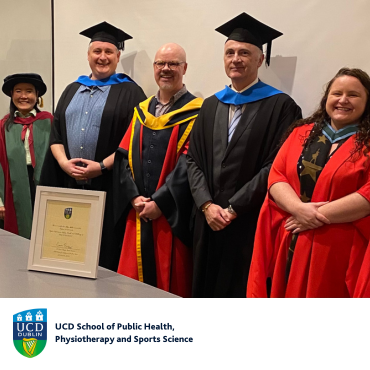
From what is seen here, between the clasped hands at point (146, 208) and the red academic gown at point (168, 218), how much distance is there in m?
0.03

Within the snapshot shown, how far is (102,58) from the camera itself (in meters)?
3.44

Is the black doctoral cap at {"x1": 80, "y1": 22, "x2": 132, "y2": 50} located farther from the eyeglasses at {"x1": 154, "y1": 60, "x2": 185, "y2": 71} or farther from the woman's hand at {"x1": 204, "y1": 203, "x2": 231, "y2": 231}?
the woman's hand at {"x1": 204, "y1": 203, "x2": 231, "y2": 231}

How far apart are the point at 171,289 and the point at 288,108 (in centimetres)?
121

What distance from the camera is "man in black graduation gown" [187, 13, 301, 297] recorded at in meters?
2.63

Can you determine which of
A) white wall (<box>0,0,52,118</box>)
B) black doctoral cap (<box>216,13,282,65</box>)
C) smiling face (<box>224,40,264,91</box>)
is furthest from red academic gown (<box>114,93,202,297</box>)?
white wall (<box>0,0,52,118</box>)

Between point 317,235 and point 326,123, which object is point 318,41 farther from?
point 317,235

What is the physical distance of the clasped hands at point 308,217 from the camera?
7.07ft

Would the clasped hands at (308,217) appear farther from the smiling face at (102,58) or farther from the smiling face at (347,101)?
the smiling face at (102,58)

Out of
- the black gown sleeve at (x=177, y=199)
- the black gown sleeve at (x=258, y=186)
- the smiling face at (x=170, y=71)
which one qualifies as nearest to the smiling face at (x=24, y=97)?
the smiling face at (x=170, y=71)

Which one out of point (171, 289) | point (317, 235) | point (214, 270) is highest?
point (317, 235)
